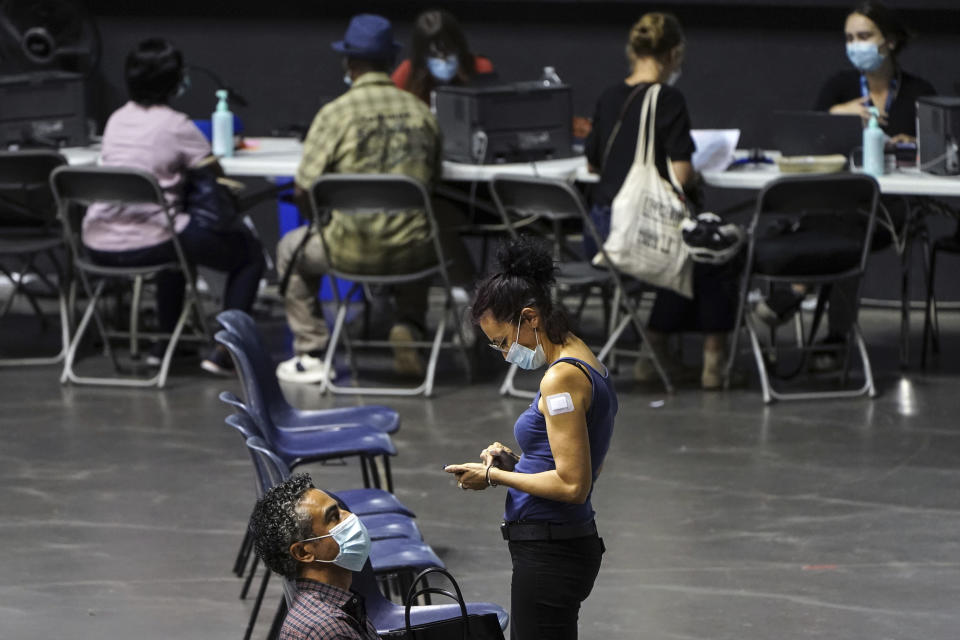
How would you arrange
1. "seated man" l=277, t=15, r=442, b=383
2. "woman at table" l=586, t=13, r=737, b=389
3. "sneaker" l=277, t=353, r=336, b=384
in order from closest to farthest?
"woman at table" l=586, t=13, r=737, b=389
"seated man" l=277, t=15, r=442, b=383
"sneaker" l=277, t=353, r=336, b=384

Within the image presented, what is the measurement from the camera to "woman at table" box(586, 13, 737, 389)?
6227mm

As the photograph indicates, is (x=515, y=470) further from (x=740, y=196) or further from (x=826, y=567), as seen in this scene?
(x=740, y=196)

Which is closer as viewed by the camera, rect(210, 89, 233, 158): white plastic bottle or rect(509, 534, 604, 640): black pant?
rect(509, 534, 604, 640): black pant

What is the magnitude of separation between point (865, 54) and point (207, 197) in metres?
2.91

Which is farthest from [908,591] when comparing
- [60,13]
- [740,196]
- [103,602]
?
[60,13]

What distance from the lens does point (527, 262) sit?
3.04 meters

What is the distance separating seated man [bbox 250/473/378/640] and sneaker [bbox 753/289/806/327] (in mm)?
4450

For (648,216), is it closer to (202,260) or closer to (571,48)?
(202,260)

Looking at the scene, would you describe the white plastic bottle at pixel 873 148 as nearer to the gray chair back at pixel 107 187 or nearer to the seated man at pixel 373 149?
the seated man at pixel 373 149

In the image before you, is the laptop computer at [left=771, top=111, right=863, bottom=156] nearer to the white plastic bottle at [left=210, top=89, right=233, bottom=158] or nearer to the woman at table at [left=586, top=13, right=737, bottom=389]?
the woman at table at [left=586, top=13, right=737, bottom=389]

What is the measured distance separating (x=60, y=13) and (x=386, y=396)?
3540mm

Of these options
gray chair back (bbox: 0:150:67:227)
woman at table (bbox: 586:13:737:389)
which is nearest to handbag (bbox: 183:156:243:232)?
gray chair back (bbox: 0:150:67:227)

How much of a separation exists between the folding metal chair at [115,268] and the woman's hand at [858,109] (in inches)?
115

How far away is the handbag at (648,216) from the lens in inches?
244
